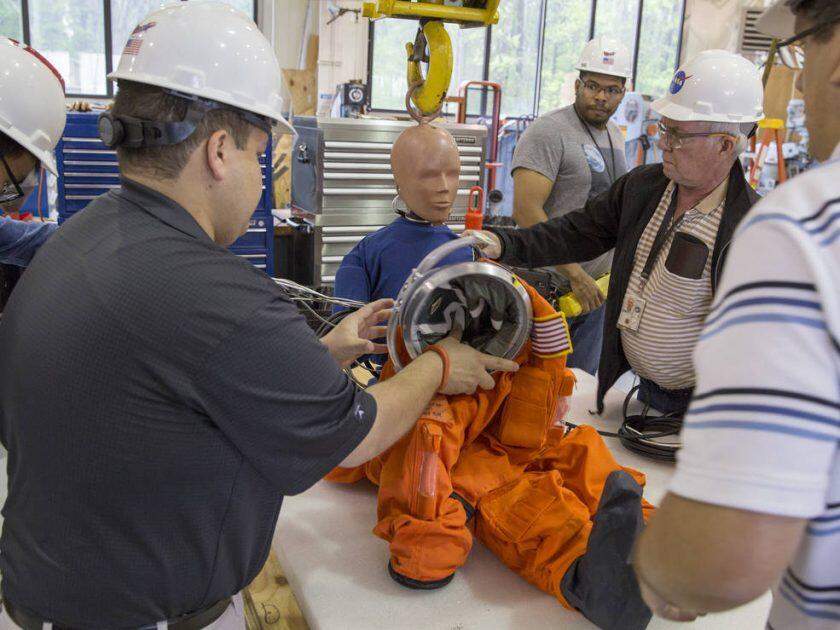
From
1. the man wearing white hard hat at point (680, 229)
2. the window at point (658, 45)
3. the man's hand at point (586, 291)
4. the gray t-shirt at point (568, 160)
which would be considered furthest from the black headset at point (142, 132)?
the window at point (658, 45)

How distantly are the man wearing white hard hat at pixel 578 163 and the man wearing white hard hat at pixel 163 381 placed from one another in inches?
77.3

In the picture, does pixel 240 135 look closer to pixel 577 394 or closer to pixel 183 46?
pixel 183 46

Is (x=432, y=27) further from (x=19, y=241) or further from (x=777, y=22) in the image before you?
(x=19, y=241)

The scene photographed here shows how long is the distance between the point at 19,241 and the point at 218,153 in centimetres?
138

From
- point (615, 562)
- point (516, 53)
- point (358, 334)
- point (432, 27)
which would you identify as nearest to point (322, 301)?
point (358, 334)

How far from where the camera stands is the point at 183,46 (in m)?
1.07

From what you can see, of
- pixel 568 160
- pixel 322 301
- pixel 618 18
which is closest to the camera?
pixel 322 301

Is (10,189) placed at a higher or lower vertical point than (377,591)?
higher

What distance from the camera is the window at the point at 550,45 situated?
10484 mm

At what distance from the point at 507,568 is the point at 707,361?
1030 millimetres

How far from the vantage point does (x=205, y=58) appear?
108 centimetres

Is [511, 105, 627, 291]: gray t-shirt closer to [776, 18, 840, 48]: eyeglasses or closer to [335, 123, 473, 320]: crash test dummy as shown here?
[335, 123, 473, 320]: crash test dummy

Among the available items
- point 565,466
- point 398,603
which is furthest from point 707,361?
point 565,466

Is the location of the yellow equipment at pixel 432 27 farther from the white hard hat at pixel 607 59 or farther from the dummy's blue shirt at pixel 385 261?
the white hard hat at pixel 607 59
